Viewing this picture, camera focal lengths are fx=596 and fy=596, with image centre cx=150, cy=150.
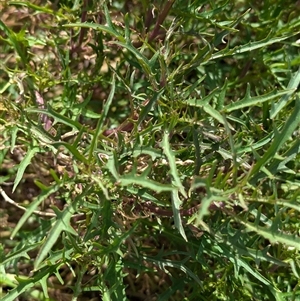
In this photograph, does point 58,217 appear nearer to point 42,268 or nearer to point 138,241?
point 42,268

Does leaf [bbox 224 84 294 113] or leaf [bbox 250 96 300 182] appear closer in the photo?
leaf [bbox 250 96 300 182]

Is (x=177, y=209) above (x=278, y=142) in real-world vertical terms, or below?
below

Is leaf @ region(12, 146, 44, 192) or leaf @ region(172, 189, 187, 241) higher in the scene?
leaf @ region(12, 146, 44, 192)

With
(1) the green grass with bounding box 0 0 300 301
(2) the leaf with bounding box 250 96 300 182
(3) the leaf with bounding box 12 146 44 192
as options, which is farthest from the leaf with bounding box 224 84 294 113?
(3) the leaf with bounding box 12 146 44 192

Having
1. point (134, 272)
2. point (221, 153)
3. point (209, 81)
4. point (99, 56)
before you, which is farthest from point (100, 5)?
point (134, 272)

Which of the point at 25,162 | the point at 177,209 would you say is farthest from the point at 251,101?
the point at 25,162

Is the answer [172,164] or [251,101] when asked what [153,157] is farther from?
[251,101]

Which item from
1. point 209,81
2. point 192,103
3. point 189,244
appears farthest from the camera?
point 209,81

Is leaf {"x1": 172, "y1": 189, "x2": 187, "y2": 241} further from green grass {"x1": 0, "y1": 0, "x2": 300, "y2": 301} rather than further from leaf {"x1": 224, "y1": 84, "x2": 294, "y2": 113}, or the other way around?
leaf {"x1": 224, "y1": 84, "x2": 294, "y2": 113}
